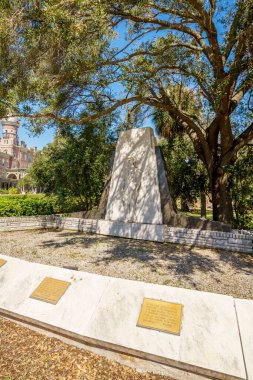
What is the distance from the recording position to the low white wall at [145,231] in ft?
27.2

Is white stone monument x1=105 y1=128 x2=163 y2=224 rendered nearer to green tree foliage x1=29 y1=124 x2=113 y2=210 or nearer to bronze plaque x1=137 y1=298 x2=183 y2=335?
green tree foliage x1=29 y1=124 x2=113 y2=210

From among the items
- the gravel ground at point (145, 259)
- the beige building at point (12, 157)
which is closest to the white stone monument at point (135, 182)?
the gravel ground at point (145, 259)

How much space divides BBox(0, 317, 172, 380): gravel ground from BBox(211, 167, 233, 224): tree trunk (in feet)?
27.6

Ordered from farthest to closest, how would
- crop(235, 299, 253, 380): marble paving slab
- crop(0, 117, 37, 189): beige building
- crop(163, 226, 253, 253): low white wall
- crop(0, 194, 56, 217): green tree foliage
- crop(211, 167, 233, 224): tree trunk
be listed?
1. crop(0, 117, 37, 189): beige building
2. crop(0, 194, 56, 217): green tree foliage
3. crop(211, 167, 233, 224): tree trunk
4. crop(163, 226, 253, 253): low white wall
5. crop(235, 299, 253, 380): marble paving slab

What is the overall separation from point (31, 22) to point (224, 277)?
30.1ft

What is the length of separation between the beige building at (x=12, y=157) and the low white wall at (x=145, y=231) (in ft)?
210

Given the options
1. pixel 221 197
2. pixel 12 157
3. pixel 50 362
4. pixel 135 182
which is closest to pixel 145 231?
pixel 135 182

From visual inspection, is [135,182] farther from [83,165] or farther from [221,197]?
[83,165]

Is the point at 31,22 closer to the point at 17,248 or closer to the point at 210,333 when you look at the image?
the point at 17,248

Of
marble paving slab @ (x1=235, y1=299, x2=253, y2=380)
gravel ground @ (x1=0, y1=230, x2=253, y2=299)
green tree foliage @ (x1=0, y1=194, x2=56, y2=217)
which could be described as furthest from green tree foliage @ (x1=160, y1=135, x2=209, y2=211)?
marble paving slab @ (x1=235, y1=299, x2=253, y2=380)

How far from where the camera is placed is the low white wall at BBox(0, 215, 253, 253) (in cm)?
830

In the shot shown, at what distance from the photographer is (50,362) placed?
2.94 m

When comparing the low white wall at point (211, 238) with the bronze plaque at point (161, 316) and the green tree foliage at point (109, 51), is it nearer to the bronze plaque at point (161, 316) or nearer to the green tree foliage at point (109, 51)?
the green tree foliage at point (109, 51)

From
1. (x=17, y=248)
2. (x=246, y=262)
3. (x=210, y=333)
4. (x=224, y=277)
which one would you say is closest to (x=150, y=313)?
(x=210, y=333)
